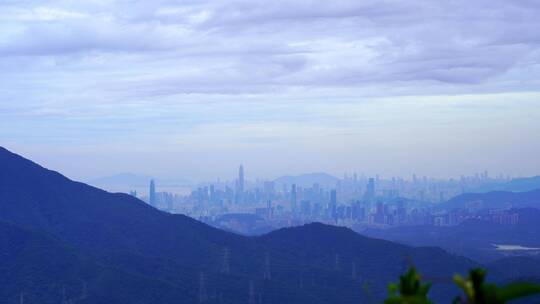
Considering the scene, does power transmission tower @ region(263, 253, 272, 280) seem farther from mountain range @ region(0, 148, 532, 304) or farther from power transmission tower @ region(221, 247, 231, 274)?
power transmission tower @ region(221, 247, 231, 274)

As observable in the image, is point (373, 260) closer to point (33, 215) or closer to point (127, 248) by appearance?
point (127, 248)

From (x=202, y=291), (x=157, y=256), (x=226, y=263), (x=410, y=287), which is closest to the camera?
(x=410, y=287)

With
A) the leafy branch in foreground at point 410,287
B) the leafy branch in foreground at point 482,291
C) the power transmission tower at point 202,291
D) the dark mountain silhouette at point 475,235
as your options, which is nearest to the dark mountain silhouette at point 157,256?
the power transmission tower at point 202,291

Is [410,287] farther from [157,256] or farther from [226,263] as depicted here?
[157,256]

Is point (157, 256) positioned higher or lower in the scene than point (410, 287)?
lower

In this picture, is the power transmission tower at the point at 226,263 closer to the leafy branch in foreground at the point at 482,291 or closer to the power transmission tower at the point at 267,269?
the power transmission tower at the point at 267,269

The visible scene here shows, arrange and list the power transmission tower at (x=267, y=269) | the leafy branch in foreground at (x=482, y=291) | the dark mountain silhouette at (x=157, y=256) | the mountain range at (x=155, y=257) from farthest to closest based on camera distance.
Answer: the power transmission tower at (x=267, y=269), the dark mountain silhouette at (x=157, y=256), the mountain range at (x=155, y=257), the leafy branch in foreground at (x=482, y=291)

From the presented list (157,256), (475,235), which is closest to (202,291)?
(157,256)

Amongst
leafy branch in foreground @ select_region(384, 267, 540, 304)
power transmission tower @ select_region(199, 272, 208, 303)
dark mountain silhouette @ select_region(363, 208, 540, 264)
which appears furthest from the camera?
dark mountain silhouette @ select_region(363, 208, 540, 264)

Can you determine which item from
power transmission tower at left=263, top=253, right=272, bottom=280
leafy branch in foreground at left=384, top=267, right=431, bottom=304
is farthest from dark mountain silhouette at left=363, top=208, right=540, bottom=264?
leafy branch in foreground at left=384, top=267, right=431, bottom=304
